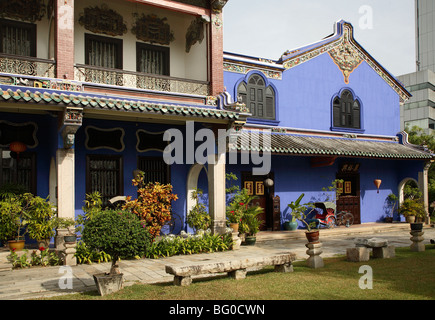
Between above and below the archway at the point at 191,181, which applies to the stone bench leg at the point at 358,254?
below

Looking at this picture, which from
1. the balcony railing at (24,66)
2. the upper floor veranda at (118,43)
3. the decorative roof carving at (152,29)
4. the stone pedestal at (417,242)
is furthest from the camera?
the decorative roof carving at (152,29)

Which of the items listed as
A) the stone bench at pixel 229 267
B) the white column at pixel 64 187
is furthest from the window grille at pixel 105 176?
the stone bench at pixel 229 267

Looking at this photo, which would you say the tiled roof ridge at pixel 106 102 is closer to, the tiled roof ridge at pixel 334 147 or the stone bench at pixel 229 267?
the tiled roof ridge at pixel 334 147

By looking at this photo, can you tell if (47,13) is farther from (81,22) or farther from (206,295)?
(206,295)

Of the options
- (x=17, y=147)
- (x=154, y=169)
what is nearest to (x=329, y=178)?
(x=154, y=169)

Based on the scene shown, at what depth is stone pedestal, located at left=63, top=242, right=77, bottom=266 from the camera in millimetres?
8914

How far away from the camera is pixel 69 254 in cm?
894

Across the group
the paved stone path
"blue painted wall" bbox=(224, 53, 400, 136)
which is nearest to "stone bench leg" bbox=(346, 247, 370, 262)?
the paved stone path

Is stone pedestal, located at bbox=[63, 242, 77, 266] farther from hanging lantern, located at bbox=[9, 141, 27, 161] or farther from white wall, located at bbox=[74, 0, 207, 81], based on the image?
white wall, located at bbox=[74, 0, 207, 81]

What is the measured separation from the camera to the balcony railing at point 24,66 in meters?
9.58

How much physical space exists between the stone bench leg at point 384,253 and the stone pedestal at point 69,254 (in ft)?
21.7

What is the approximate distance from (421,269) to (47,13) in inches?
431

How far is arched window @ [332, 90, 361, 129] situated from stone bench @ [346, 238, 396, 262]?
7.97 metres
